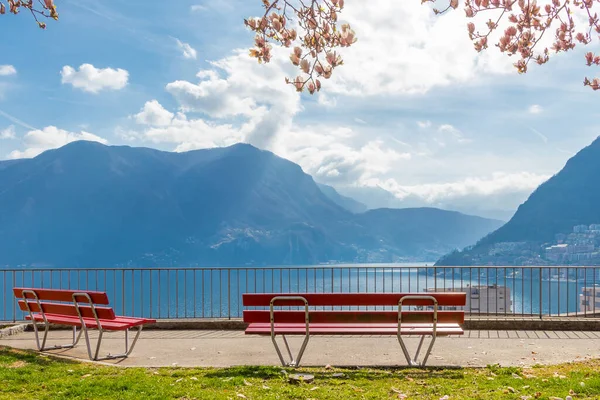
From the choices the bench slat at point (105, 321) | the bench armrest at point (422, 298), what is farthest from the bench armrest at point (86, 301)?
the bench armrest at point (422, 298)

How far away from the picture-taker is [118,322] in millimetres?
8562

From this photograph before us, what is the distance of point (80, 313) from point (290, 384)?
384 centimetres

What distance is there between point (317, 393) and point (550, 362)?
375cm

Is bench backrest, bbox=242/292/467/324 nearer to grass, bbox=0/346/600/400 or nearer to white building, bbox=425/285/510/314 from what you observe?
grass, bbox=0/346/600/400

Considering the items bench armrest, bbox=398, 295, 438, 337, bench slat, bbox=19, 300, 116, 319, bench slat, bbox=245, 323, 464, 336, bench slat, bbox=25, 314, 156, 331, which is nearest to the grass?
bench slat, bbox=245, 323, 464, 336

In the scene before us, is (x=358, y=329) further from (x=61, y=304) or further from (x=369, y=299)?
(x=61, y=304)

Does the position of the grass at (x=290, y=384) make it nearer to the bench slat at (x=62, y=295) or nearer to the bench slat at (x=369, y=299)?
the bench slat at (x=369, y=299)

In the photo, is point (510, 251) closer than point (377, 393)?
No

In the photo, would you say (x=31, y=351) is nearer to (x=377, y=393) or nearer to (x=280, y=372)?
(x=280, y=372)

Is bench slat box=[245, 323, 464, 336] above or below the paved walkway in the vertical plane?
above

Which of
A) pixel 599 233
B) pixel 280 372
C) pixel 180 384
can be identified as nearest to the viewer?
pixel 180 384

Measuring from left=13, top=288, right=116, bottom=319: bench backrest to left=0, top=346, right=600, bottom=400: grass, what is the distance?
1090 mm

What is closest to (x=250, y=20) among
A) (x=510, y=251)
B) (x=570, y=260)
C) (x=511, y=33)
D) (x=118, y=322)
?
(x=511, y=33)

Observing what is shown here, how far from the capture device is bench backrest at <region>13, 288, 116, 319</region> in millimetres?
8244
